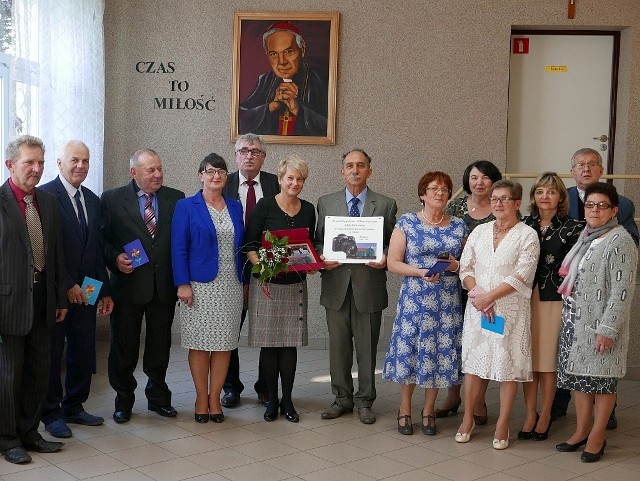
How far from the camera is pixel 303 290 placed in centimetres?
511

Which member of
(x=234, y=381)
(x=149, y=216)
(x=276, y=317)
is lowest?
(x=234, y=381)

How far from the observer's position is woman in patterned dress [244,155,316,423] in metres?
4.99

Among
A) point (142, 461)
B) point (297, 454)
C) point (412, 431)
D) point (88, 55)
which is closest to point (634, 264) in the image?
point (412, 431)

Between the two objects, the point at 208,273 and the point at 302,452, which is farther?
the point at 208,273

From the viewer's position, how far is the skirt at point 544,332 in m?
4.72

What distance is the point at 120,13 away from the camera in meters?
7.42

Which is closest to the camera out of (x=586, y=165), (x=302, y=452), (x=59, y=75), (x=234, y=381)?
(x=302, y=452)

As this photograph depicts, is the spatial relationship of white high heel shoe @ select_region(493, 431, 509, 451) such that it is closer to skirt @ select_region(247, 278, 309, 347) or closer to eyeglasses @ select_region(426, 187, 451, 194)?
skirt @ select_region(247, 278, 309, 347)

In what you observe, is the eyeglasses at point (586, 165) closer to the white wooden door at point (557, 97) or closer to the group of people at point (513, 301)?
the group of people at point (513, 301)

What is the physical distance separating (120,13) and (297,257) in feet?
11.9

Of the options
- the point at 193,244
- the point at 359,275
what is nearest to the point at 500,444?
the point at 359,275

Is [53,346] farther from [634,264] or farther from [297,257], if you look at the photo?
[634,264]

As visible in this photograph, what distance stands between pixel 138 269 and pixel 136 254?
4.1 inches

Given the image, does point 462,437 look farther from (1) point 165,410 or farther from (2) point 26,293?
(2) point 26,293
